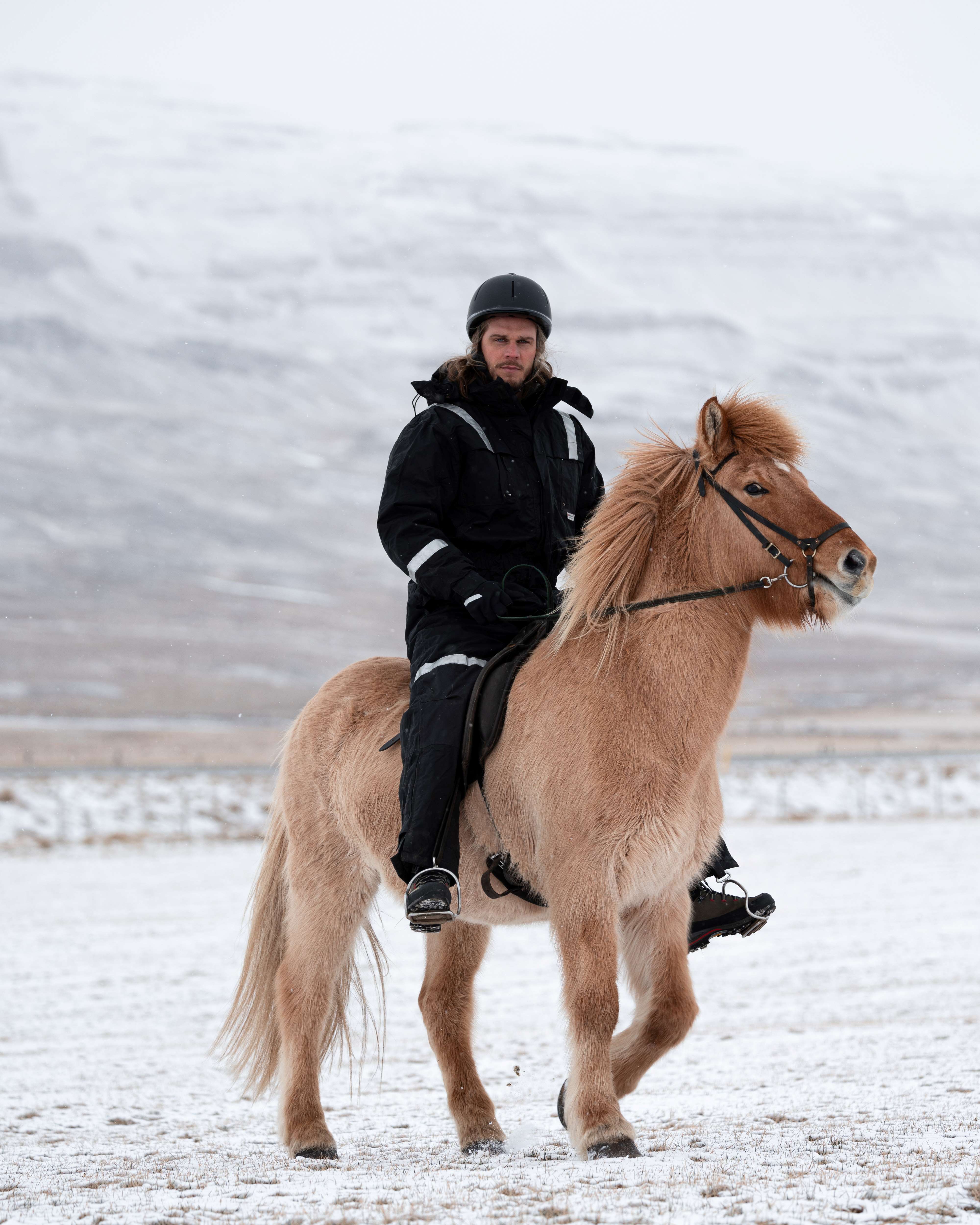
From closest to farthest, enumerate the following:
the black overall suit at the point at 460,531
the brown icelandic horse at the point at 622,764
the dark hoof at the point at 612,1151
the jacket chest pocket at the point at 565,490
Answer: the dark hoof at the point at 612,1151 → the brown icelandic horse at the point at 622,764 → the black overall suit at the point at 460,531 → the jacket chest pocket at the point at 565,490

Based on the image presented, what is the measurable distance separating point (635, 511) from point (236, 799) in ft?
66.3

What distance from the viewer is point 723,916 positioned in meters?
5.14

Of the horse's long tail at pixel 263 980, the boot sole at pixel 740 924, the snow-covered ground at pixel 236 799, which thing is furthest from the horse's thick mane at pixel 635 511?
the snow-covered ground at pixel 236 799

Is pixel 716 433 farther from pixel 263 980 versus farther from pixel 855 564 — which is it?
pixel 263 980

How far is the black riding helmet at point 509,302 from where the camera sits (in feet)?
17.1

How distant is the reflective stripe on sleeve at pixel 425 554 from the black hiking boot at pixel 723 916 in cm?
178

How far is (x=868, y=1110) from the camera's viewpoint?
5191 mm

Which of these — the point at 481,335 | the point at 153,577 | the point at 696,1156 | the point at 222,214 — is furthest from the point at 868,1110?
the point at 222,214

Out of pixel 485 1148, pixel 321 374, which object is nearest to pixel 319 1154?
pixel 485 1148

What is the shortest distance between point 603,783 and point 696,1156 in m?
1.33

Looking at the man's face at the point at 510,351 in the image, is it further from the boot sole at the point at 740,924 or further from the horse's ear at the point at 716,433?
the boot sole at the point at 740,924

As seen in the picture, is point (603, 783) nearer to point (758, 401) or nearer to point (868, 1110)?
point (758, 401)

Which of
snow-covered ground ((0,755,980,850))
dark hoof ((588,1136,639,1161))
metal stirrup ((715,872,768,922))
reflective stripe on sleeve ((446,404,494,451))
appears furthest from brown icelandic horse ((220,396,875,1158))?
snow-covered ground ((0,755,980,850))

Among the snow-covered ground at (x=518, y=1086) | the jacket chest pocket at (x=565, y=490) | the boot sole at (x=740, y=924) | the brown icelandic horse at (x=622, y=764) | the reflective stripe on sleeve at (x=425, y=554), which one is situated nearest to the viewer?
the snow-covered ground at (x=518, y=1086)
